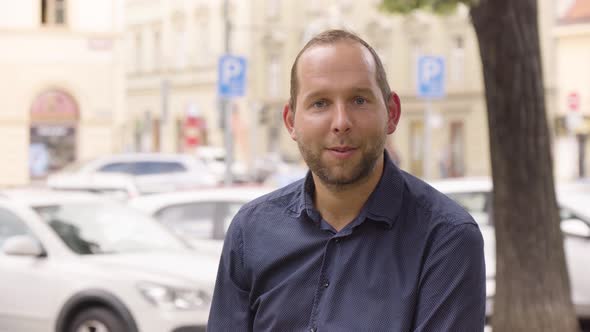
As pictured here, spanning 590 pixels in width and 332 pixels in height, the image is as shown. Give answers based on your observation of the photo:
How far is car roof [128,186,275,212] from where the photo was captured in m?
13.6

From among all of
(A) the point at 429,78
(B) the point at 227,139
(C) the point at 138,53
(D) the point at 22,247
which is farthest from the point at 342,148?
(C) the point at 138,53

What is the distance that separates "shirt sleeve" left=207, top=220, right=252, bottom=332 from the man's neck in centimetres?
23

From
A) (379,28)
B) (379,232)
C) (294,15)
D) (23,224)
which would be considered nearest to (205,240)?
(23,224)

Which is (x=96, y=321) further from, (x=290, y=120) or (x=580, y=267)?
(x=290, y=120)

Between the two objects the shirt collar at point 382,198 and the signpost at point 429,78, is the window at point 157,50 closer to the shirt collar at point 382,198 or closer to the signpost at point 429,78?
the signpost at point 429,78

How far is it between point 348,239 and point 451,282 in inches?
10.1

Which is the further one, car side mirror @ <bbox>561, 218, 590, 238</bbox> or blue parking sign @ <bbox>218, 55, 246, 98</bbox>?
blue parking sign @ <bbox>218, 55, 246, 98</bbox>

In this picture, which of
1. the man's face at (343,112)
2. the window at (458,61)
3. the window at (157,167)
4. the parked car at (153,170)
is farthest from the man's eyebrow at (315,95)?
the window at (458,61)

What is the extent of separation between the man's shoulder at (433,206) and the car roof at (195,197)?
10263 mm

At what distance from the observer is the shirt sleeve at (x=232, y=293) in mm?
3270

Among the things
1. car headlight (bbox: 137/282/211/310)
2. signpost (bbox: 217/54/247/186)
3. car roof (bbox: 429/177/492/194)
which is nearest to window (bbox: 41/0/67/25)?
signpost (bbox: 217/54/247/186)

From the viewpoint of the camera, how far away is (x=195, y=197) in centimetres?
1366

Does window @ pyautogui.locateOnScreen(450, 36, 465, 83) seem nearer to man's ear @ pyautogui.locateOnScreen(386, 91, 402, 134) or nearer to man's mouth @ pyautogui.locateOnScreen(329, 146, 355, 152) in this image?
man's ear @ pyautogui.locateOnScreen(386, 91, 402, 134)

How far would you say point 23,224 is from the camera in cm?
1049
